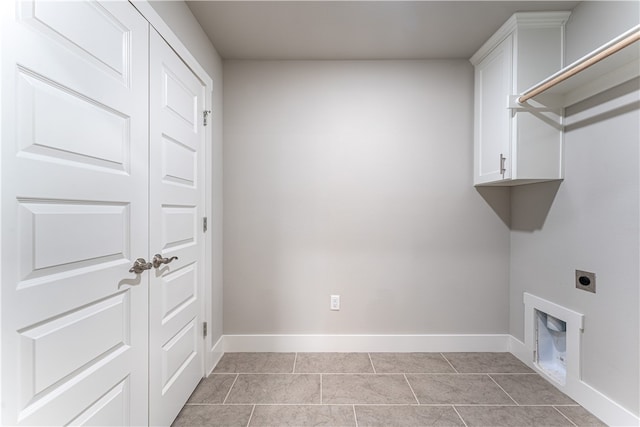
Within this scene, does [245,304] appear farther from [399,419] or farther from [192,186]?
[399,419]

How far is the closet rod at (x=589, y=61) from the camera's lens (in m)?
1.19

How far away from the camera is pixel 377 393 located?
69.1 inches

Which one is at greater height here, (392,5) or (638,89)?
(392,5)

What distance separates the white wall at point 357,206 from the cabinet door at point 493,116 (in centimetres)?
11

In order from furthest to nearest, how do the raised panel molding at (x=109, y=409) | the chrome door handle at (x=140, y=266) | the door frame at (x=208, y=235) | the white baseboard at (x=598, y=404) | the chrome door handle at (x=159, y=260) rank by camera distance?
1. the door frame at (x=208, y=235)
2. the white baseboard at (x=598, y=404)
3. the chrome door handle at (x=159, y=260)
4. the chrome door handle at (x=140, y=266)
5. the raised panel molding at (x=109, y=409)

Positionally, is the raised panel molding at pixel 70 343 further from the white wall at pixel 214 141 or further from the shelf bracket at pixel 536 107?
the shelf bracket at pixel 536 107

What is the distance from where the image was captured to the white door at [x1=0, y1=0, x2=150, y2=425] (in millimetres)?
745

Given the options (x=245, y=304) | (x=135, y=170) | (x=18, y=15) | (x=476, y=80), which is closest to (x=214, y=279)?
(x=245, y=304)

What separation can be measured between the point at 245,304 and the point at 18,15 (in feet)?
6.67

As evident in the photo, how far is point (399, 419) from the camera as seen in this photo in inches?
60.6

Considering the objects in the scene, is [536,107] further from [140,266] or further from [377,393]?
[140,266]

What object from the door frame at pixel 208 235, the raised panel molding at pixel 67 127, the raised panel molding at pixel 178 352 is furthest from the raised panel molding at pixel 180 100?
the raised panel molding at pixel 178 352

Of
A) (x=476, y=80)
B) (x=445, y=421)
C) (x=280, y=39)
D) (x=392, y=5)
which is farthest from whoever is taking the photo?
(x=476, y=80)

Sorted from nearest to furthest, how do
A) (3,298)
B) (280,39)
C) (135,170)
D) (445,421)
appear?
(3,298)
(135,170)
(445,421)
(280,39)
